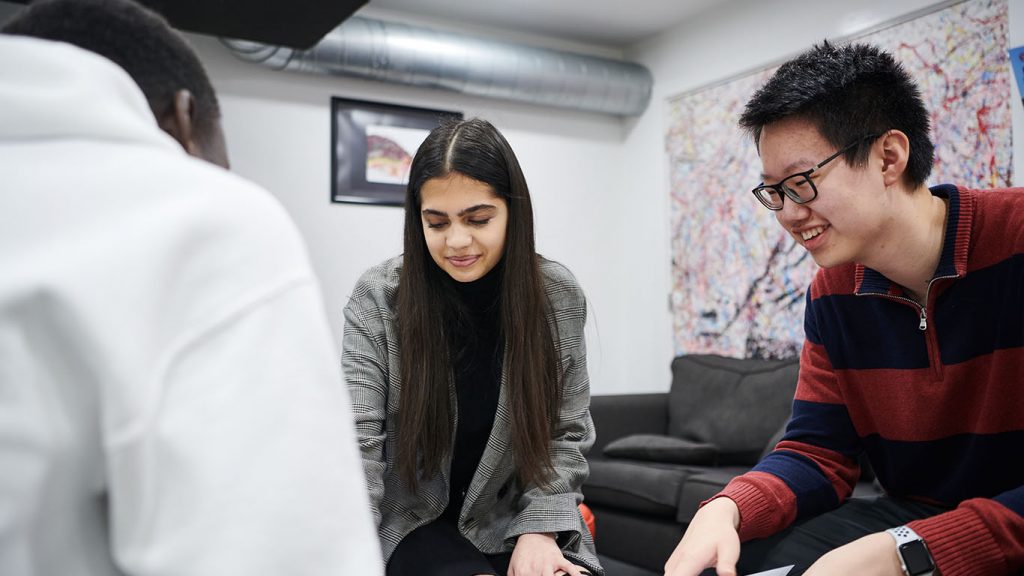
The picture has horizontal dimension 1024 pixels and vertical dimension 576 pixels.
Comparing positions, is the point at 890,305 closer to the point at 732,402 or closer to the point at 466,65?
the point at 732,402

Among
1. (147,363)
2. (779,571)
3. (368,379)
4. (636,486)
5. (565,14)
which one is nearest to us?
(147,363)

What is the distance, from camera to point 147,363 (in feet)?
1.84

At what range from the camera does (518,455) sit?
5.63 ft

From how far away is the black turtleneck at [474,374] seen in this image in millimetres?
1792

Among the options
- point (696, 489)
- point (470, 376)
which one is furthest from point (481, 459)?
point (696, 489)

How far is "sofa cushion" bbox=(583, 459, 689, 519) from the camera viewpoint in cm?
344

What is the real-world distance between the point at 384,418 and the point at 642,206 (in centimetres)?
380

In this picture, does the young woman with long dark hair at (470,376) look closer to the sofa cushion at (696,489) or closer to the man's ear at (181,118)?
the man's ear at (181,118)

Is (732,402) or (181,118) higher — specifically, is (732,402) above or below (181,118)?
below

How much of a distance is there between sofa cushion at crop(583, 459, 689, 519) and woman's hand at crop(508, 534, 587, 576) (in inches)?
74.6

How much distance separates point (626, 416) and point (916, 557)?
10.2 ft

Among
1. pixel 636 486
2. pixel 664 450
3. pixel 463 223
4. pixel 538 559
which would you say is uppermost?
pixel 463 223

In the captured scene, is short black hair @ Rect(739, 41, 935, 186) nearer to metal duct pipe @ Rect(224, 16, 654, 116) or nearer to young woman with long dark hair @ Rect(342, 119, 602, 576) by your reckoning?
young woman with long dark hair @ Rect(342, 119, 602, 576)

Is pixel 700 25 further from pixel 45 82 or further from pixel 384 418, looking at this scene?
pixel 45 82
